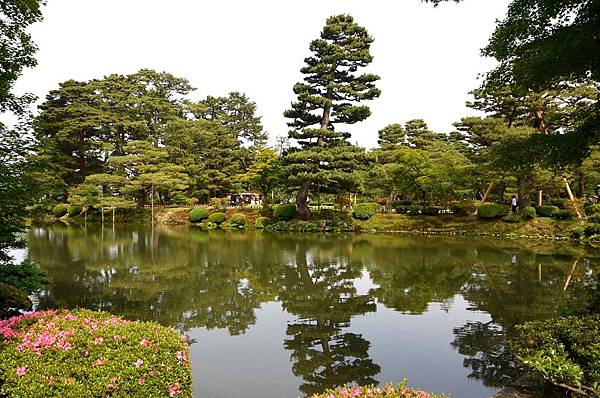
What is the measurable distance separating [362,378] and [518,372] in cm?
209

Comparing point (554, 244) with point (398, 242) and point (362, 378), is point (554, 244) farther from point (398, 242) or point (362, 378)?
point (362, 378)

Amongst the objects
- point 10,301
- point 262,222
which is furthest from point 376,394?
point 262,222

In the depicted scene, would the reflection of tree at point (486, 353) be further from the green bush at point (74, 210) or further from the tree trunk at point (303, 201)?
the green bush at point (74, 210)

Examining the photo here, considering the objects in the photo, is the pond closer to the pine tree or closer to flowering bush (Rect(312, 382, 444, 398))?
flowering bush (Rect(312, 382, 444, 398))

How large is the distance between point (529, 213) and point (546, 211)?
1.11 meters

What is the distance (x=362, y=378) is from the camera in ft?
16.7

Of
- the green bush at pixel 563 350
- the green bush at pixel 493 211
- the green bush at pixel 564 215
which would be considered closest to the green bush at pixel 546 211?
the green bush at pixel 564 215

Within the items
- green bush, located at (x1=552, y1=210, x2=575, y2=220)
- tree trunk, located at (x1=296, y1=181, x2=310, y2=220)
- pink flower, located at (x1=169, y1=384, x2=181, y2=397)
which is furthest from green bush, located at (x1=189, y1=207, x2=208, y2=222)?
pink flower, located at (x1=169, y1=384, x2=181, y2=397)

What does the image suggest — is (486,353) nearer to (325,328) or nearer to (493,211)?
(325,328)

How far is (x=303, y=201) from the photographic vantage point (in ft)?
87.9

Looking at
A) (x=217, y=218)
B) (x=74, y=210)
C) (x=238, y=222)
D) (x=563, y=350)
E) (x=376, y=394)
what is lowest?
(x=238, y=222)

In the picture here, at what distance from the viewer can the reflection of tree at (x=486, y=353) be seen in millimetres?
5180

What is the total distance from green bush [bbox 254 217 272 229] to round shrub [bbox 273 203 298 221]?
1.93ft

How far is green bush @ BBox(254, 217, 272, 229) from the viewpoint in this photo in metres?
27.0
